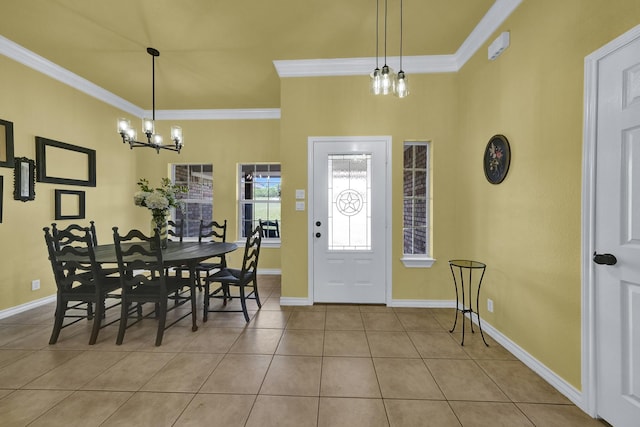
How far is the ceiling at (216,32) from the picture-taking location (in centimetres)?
253

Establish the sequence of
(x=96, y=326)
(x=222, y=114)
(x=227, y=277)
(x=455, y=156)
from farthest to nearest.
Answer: (x=222, y=114) → (x=455, y=156) → (x=227, y=277) → (x=96, y=326)

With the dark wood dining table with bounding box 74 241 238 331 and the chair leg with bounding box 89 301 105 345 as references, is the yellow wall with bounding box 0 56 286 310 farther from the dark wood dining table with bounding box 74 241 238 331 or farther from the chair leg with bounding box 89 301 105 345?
the chair leg with bounding box 89 301 105 345

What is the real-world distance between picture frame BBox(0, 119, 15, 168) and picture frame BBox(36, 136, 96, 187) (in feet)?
0.96

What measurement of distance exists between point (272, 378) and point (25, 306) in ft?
11.2

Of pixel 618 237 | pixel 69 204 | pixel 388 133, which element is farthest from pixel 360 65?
pixel 69 204

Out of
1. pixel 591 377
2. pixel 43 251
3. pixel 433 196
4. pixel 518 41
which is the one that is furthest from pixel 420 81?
pixel 43 251

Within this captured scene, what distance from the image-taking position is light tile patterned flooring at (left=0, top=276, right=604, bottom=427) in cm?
168

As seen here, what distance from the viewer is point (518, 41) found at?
7.71 ft

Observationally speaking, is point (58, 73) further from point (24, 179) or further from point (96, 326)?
point (96, 326)

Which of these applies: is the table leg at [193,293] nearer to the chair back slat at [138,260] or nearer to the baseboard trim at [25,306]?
the chair back slat at [138,260]

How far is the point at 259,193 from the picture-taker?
5.27 metres

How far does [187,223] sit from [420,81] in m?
4.61

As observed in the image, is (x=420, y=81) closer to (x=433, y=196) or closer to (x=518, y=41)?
(x=518, y=41)

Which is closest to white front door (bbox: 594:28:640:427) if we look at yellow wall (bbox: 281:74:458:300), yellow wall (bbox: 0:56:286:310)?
yellow wall (bbox: 281:74:458:300)
